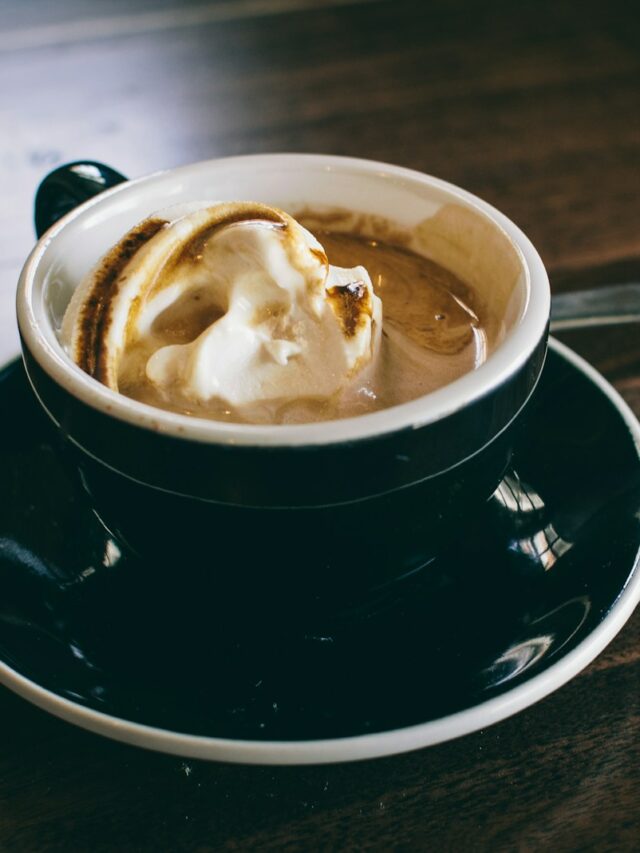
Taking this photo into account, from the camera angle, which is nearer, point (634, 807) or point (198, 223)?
point (634, 807)

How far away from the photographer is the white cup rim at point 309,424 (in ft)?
1.90

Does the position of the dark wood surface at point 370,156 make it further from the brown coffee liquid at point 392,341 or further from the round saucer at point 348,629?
the brown coffee liquid at point 392,341

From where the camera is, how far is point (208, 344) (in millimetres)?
725

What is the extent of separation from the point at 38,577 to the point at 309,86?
1265mm

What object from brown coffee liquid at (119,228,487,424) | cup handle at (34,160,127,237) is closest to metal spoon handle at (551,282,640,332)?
brown coffee liquid at (119,228,487,424)

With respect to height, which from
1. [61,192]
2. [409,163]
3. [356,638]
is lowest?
[409,163]

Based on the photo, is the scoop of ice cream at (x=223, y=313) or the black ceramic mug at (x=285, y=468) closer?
the black ceramic mug at (x=285, y=468)

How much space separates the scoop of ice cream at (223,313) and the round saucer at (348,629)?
10cm

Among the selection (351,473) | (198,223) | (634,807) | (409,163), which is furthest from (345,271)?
(409,163)

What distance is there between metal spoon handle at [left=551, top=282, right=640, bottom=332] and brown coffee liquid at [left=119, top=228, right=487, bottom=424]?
0.24 meters

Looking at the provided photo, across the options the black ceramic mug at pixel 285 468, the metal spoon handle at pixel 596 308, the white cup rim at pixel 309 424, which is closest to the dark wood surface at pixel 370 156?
the metal spoon handle at pixel 596 308

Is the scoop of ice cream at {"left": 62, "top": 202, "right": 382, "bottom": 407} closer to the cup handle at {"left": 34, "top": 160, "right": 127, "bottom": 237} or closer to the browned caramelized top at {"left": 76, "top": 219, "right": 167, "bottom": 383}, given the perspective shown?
the browned caramelized top at {"left": 76, "top": 219, "right": 167, "bottom": 383}

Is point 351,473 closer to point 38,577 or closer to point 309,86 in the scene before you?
point 38,577

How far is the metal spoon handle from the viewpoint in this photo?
1132mm
